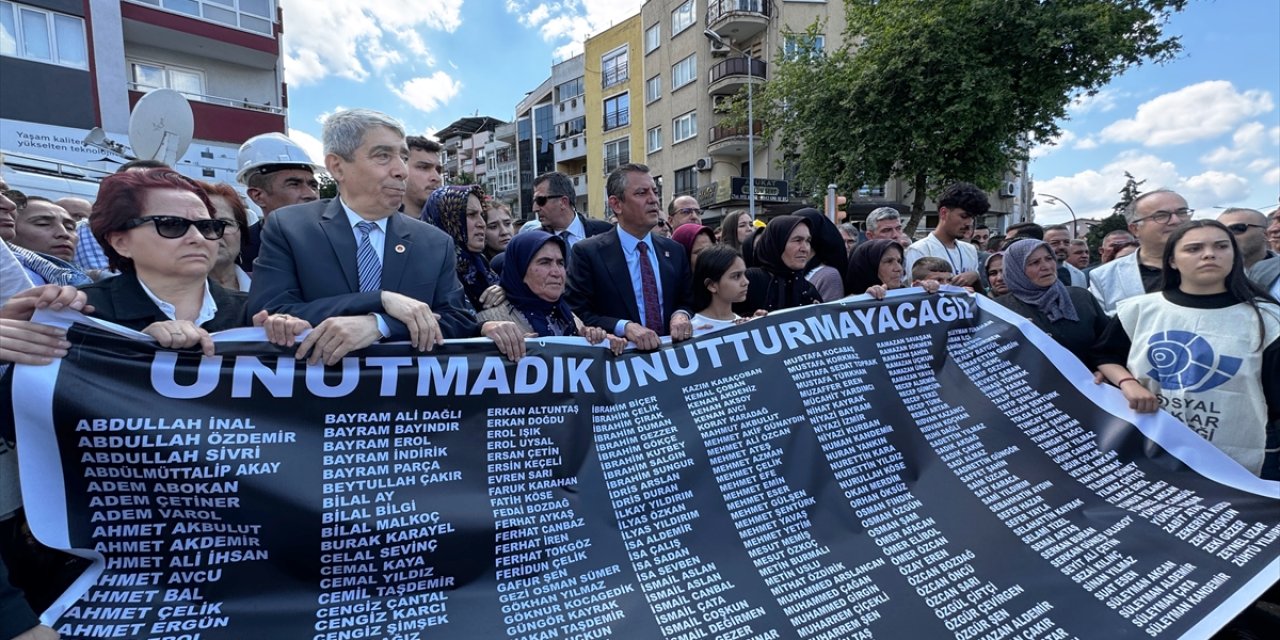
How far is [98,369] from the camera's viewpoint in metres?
1.73

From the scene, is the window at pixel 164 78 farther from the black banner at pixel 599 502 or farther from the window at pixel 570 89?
the window at pixel 570 89

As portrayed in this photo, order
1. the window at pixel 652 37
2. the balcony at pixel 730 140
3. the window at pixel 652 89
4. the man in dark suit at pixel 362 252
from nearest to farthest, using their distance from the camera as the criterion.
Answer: the man in dark suit at pixel 362 252 < the balcony at pixel 730 140 < the window at pixel 652 37 < the window at pixel 652 89

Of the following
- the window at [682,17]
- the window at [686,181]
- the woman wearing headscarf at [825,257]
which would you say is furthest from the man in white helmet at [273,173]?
the window at [682,17]

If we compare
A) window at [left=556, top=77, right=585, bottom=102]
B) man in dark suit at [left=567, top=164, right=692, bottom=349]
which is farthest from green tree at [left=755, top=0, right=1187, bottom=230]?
window at [left=556, top=77, right=585, bottom=102]

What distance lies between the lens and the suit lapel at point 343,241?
2.22 m

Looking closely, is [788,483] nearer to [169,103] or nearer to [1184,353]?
[1184,353]

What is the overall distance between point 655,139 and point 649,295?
3177cm

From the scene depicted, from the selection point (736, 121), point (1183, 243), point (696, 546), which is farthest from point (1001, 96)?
point (696, 546)

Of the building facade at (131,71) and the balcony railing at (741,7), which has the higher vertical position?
the balcony railing at (741,7)

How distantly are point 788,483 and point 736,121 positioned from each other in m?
24.6

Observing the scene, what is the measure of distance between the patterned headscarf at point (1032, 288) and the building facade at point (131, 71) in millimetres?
12680

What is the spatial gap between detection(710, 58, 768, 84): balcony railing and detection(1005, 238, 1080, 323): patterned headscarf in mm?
26545

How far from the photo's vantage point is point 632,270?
142 inches

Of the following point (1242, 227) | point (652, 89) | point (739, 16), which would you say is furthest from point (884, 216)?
point (652, 89)
